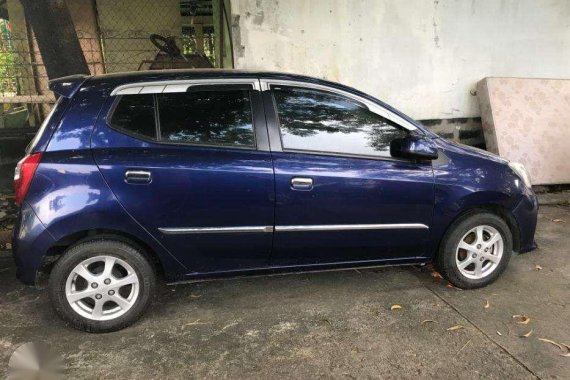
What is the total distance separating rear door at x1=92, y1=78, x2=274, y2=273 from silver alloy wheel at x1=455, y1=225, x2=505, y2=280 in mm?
1571

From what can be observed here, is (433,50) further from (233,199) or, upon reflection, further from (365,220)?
(233,199)

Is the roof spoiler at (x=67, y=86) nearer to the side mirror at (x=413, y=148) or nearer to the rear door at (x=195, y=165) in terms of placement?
the rear door at (x=195, y=165)

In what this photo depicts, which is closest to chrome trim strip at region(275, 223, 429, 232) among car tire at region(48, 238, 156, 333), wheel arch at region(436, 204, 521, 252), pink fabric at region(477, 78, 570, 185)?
wheel arch at region(436, 204, 521, 252)

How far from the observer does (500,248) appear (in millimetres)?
3816

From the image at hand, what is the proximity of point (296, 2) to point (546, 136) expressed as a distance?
3684mm

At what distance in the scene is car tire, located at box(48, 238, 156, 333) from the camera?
120 inches

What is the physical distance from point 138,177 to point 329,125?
1348 mm

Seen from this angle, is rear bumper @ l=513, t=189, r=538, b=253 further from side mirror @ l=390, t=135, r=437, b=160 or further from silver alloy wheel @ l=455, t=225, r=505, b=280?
side mirror @ l=390, t=135, r=437, b=160

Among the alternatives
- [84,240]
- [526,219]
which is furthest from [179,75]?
[526,219]

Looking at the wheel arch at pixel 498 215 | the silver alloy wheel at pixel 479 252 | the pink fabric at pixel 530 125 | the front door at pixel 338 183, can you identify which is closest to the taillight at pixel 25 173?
the front door at pixel 338 183

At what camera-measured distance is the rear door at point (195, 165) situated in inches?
120

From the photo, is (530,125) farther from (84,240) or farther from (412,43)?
(84,240)

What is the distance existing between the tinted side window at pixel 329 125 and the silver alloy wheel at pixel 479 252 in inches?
38.9

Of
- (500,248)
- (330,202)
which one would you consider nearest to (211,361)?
(330,202)
